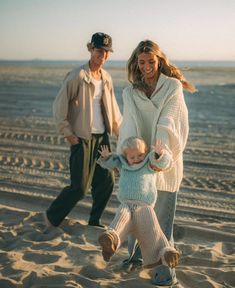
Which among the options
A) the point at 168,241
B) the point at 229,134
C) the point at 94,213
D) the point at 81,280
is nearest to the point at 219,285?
the point at 168,241

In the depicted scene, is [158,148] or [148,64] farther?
[148,64]

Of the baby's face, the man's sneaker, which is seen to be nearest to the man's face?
the baby's face

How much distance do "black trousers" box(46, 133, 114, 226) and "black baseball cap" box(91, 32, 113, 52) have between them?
3.11ft

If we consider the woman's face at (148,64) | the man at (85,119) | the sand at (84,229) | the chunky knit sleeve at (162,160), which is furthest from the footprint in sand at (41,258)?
the woman's face at (148,64)

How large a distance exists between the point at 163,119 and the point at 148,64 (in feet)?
1.51

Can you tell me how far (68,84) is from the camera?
5.18 meters

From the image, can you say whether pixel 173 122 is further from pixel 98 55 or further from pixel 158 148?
pixel 98 55

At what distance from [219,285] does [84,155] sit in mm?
1958

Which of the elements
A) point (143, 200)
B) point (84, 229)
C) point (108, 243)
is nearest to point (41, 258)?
point (84, 229)

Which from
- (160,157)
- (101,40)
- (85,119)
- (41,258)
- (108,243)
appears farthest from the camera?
(85,119)

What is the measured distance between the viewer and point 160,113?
393cm

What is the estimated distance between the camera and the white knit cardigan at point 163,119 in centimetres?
389

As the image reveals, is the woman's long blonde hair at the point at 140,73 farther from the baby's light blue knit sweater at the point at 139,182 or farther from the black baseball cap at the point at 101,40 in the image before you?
the black baseball cap at the point at 101,40

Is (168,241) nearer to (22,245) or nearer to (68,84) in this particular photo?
(22,245)
